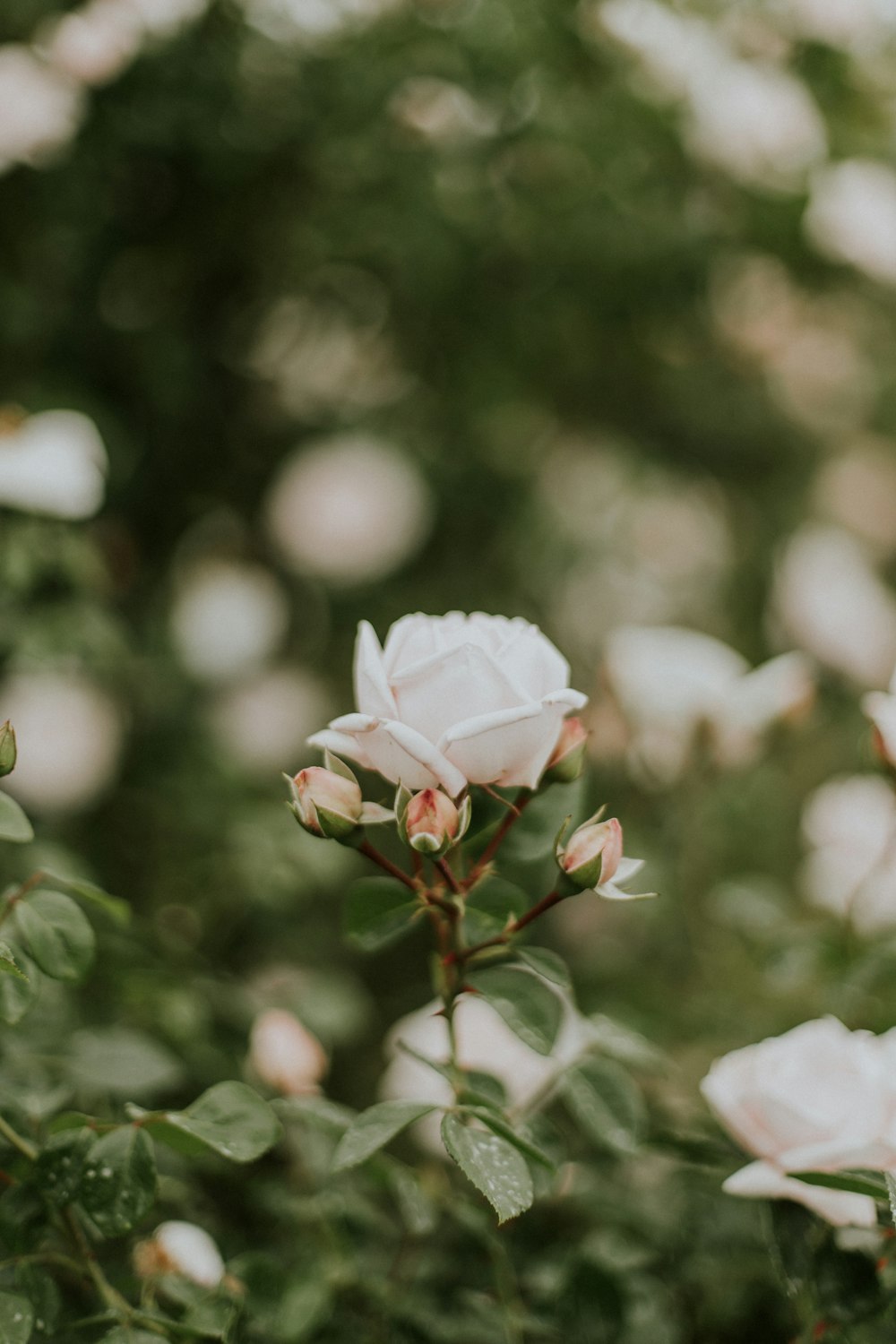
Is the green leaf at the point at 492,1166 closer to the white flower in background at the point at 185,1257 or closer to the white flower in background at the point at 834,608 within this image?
the white flower in background at the point at 185,1257

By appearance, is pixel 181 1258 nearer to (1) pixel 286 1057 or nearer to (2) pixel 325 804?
(1) pixel 286 1057

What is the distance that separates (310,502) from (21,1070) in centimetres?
100

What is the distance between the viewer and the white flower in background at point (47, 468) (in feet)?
2.95

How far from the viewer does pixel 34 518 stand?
1041 mm

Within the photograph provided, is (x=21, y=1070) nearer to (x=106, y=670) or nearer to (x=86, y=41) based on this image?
(x=106, y=670)

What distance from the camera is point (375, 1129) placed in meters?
0.56

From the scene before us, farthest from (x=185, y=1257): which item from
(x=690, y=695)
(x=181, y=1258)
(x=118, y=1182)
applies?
(x=690, y=695)

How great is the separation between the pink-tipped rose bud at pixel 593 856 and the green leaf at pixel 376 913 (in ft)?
0.35

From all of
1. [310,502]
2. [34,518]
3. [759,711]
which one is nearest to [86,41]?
[34,518]

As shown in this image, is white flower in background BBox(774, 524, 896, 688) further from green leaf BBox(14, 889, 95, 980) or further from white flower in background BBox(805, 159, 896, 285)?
green leaf BBox(14, 889, 95, 980)

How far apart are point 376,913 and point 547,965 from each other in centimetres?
11

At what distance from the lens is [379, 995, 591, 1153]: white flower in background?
0.78 metres

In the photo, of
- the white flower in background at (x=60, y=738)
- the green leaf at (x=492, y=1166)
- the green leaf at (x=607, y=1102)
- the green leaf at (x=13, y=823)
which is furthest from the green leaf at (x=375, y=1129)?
the white flower in background at (x=60, y=738)

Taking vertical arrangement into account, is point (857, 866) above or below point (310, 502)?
above
